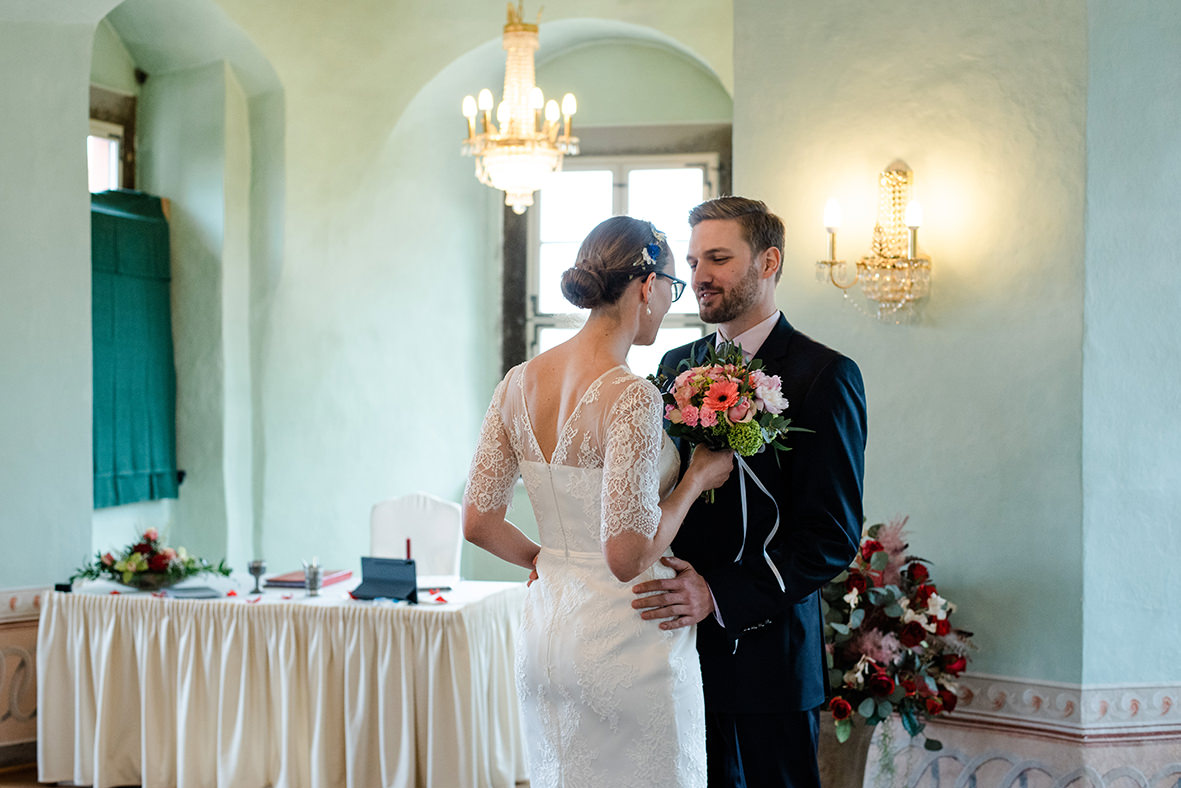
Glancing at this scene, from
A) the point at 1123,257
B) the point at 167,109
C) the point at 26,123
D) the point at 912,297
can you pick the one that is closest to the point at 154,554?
the point at 26,123

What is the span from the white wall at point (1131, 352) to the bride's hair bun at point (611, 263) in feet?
6.21

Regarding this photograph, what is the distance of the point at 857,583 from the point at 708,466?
1.37 metres

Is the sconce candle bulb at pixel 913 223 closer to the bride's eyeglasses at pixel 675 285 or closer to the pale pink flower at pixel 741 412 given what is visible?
the bride's eyeglasses at pixel 675 285

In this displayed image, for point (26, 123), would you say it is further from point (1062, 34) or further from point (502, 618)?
point (1062, 34)

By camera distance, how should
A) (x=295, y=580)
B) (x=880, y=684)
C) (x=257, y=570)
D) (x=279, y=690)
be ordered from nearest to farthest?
1. (x=880, y=684)
2. (x=279, y=690)
3. (x=257, y=570)
4. (x=295, y=580)

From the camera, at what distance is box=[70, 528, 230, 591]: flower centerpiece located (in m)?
4.66

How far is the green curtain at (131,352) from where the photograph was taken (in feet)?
19.2

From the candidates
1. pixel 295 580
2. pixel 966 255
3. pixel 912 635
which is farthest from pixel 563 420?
pixel 295 580

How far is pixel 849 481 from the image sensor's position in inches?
96.3

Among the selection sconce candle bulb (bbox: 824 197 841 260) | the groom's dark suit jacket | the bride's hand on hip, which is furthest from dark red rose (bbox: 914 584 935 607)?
the bride's hand on hip

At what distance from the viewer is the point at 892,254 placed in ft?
12.5

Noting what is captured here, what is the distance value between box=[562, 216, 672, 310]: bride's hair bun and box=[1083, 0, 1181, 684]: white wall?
1893mm

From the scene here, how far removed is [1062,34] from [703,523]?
85.3 inches

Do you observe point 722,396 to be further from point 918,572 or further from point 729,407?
point 918,572
